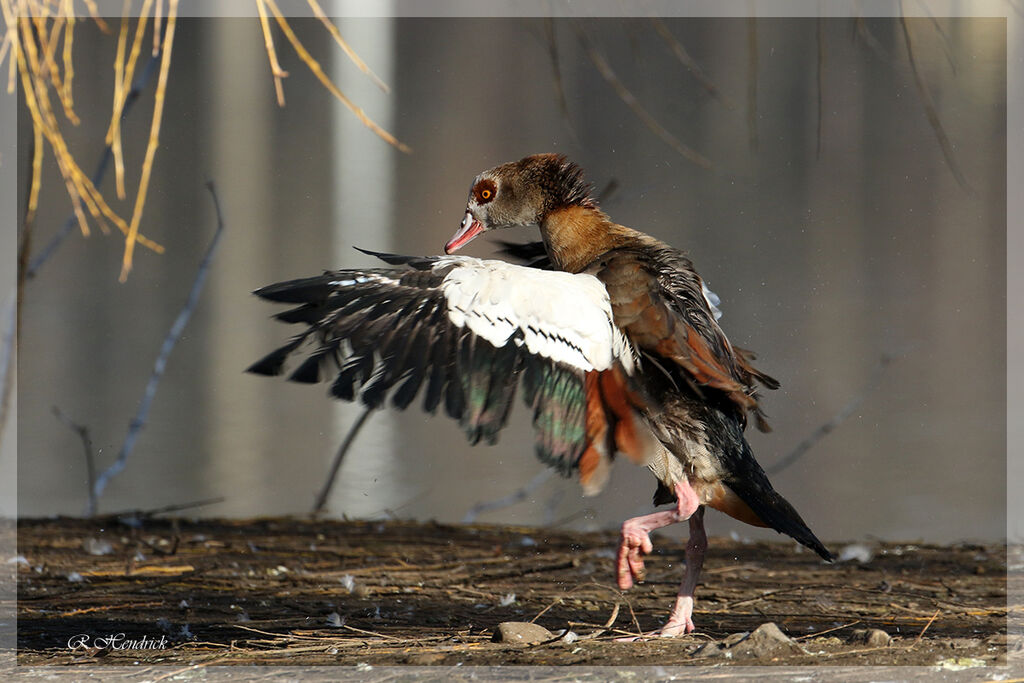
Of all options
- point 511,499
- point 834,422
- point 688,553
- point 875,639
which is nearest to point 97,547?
point 511,499

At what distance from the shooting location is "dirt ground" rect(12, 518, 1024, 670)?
10.9ft

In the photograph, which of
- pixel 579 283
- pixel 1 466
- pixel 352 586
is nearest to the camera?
pixel 579 283

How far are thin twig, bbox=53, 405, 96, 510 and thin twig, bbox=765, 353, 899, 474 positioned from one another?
3677 mm

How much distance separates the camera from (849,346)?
711 cm

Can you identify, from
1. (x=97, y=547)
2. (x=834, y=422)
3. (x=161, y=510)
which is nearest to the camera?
(x=97, y=547)

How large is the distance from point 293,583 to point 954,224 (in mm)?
5620

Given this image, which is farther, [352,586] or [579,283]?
[352,586]

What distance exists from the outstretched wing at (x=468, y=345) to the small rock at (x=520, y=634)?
474 millimetres

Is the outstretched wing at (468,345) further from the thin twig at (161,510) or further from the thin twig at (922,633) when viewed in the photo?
the thin twig at (161,510)

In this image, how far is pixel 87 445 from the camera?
20.5 ft

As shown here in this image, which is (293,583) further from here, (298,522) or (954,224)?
(954,224)

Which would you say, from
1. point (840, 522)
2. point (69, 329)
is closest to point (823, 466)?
point (840, 522)

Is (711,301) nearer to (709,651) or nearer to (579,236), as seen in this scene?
(579,236)

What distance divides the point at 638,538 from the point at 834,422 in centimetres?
344
